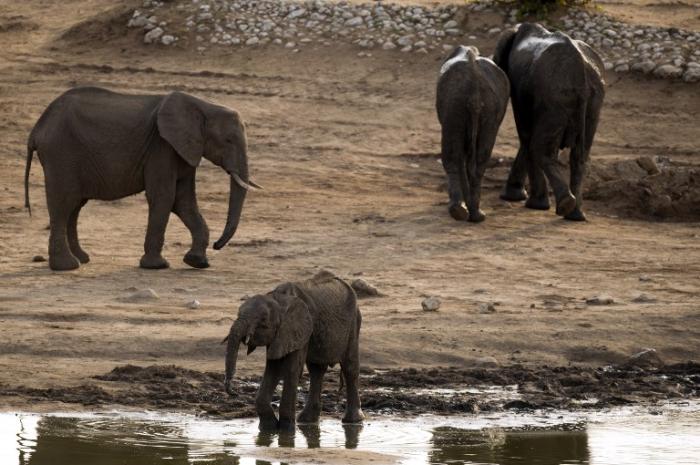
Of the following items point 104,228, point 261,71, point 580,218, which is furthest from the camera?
point 261,71

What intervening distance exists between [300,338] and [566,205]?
8.05 m

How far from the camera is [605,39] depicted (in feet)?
75.9

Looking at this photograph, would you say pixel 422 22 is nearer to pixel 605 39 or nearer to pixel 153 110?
pixel 605 39

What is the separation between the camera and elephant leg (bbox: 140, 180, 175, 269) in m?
14.6

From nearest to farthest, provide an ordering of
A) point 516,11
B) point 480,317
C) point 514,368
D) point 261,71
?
point 514,368 → point 480,317 → point 261,71 → point 516,11

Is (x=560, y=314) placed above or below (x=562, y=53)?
below

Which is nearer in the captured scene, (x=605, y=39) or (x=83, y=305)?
(x=83, y=305)

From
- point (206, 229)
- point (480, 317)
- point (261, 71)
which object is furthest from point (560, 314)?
point (261, 71)

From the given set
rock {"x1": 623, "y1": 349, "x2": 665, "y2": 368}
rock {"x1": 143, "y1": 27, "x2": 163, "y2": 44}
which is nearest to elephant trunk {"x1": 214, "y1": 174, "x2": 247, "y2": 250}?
rock {"x1": 623, "y1": 349, "x2": 665, "y2": 368}

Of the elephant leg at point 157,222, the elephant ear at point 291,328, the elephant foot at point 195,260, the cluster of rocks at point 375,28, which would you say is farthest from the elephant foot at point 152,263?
the cluster of rocks at point 375,28

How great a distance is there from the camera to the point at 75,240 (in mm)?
14898

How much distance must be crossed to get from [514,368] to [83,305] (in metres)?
3.44

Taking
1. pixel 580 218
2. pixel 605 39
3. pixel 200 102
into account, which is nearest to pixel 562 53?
pixel 580 218

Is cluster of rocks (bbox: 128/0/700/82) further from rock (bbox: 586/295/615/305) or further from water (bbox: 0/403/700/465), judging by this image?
water (bbox: 0/403/700/465)
